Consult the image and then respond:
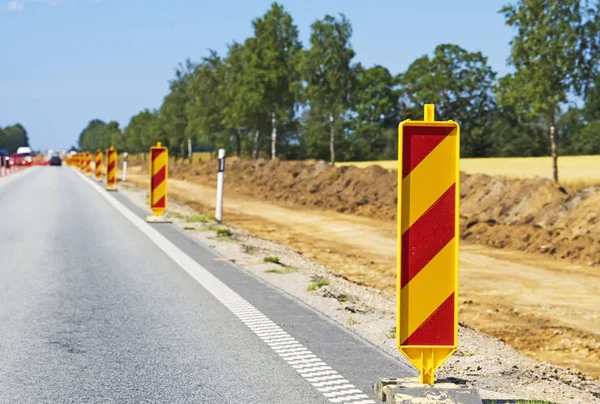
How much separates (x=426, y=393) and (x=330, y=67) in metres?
71.0

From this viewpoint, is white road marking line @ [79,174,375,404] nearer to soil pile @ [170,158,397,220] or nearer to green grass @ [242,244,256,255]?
green grass @ [242,244,256,255]

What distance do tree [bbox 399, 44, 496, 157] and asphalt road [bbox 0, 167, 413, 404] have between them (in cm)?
8194

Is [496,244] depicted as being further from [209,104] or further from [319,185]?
[209,104]

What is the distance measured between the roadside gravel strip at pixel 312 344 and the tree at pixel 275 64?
2478 inches

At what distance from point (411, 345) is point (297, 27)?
7353 cm

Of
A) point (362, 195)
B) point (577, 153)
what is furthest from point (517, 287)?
point (577, 153)

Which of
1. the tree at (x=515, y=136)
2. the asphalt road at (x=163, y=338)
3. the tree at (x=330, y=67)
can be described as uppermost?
the tree at (x=330, y=67)

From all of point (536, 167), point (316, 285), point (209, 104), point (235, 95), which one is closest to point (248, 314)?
point (316, 285)

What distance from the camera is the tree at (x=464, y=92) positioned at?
91.2 meters

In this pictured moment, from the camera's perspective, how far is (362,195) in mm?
29547

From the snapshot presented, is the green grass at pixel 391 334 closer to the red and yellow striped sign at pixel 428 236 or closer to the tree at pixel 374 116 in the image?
the red and yellow striped sign at pixel 428 236

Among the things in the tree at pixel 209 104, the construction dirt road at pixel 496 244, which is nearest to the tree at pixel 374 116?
the tree at pixel 209 104

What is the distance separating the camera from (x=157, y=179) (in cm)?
1756

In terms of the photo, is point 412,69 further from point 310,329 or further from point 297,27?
point 310,329
